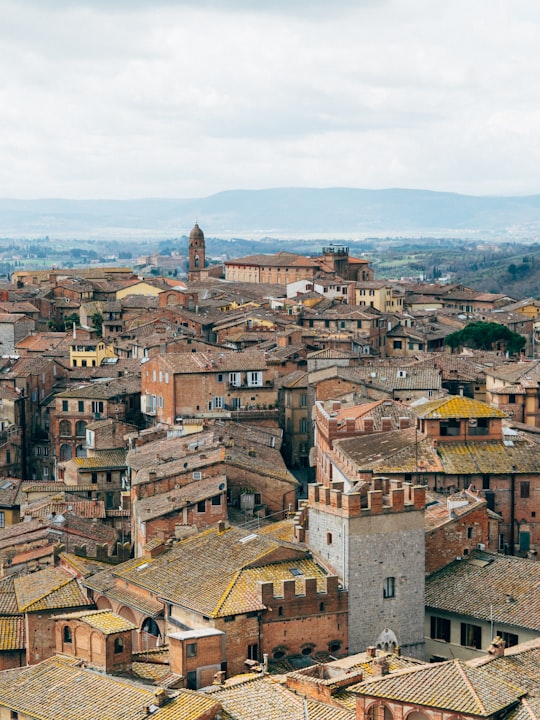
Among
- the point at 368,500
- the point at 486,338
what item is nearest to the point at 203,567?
the point at 368,500

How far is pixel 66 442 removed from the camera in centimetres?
9025

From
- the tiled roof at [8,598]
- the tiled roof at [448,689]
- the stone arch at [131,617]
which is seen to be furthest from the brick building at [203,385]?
the tiled roof at [448,689]

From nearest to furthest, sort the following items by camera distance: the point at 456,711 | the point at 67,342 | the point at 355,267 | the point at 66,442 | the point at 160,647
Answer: the point at 456,711, the point at 160,647, the point at 66,442, the point at 67,342, the point at 355,267

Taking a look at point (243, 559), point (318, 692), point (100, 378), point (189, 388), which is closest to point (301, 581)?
point (243, 559)

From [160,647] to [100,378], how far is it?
51596mm

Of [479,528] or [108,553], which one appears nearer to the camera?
Answer: [479,528]

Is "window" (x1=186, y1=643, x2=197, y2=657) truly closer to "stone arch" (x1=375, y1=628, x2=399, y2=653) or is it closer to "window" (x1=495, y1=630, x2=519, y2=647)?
"stone arch" (x1=375, y1=628, x2=399, y2=653)

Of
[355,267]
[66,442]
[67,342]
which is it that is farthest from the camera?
[355,267]

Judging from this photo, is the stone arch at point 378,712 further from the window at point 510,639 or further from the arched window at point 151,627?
the arched window at point 151,627

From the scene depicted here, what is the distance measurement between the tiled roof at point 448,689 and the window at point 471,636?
10.7 m

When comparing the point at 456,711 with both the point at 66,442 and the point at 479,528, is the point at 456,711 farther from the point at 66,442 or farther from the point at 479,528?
the point at 66,442

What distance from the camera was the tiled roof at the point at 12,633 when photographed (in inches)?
2003

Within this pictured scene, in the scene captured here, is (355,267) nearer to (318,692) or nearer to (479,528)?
(479,528)

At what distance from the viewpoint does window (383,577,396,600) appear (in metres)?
49.0
